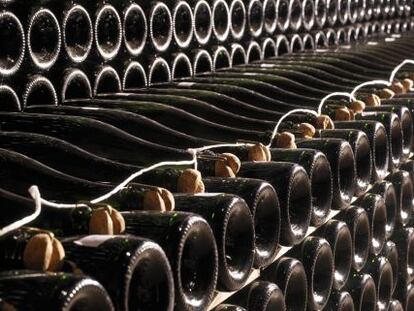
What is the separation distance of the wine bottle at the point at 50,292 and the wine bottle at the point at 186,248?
142mm

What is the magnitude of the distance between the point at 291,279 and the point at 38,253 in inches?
27.8

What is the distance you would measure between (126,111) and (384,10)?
223cm

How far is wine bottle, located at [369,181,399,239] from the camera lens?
1812mm

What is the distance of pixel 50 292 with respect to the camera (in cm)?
63

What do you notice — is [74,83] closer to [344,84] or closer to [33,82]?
[33,82]

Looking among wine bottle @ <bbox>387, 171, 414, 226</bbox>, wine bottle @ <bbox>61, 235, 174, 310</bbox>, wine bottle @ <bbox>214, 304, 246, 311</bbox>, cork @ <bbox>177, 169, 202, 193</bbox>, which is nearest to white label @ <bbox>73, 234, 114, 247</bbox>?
wine bottle @ <bbox>61, 235, 174, 310</bbox>

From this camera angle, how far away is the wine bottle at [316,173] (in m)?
1.22

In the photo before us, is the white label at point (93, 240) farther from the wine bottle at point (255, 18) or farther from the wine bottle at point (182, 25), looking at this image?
the wine bottle at point (255, 18)

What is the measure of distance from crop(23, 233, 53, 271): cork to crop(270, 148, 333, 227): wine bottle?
564 millimetres

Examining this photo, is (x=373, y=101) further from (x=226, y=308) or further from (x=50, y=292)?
(x=50, y=292)

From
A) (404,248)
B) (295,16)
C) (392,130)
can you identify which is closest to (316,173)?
(392,130)

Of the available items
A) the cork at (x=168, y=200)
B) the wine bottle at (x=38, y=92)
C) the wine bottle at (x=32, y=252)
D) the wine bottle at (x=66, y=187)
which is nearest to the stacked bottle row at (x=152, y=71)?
the wine bottle at (x=38, y=92)

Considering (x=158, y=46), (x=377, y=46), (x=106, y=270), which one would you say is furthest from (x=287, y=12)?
(x=106, y=270)

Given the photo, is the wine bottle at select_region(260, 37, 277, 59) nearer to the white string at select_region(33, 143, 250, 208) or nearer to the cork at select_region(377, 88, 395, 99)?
the cork at select_region(377, 88, 395, 99)
